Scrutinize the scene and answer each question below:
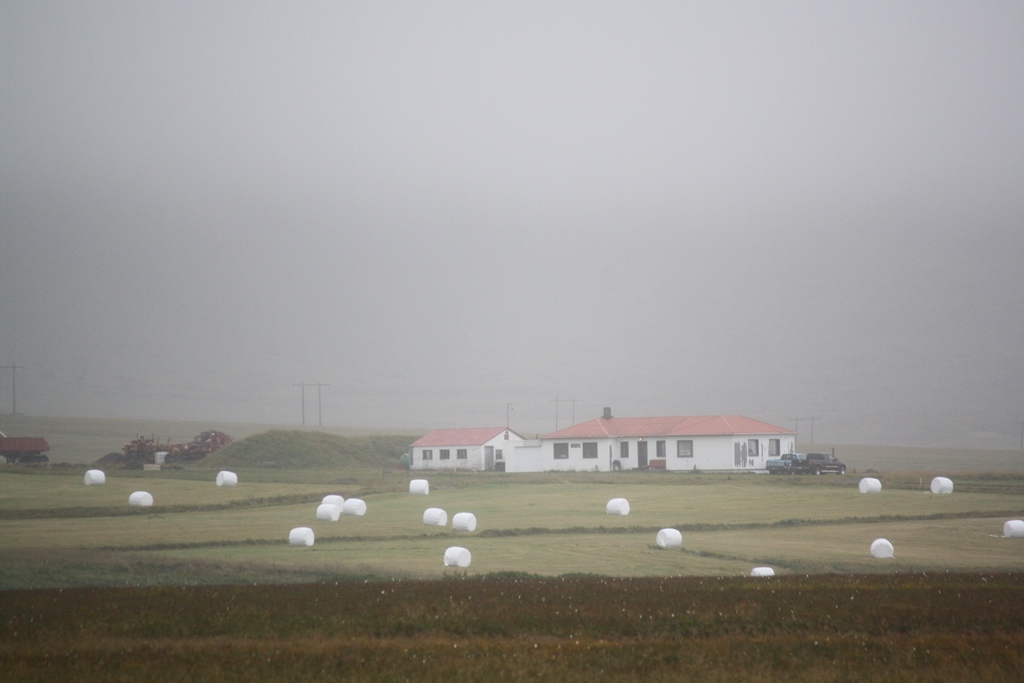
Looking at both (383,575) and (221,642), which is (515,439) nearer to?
(383,575)

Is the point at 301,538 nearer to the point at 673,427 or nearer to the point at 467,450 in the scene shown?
the point at 673,427

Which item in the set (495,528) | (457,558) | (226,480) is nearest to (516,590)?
(457,558)

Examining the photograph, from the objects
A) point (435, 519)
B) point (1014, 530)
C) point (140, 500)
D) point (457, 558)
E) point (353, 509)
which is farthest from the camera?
point (140, 500)

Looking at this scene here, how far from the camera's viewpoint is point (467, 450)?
73.4m

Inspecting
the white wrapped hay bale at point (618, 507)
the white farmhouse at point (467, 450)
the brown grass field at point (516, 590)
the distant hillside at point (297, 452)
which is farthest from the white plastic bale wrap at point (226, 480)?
the white farmhouse at point (467, 450)

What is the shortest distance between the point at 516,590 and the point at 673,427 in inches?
1991

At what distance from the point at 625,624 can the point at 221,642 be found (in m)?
5.81

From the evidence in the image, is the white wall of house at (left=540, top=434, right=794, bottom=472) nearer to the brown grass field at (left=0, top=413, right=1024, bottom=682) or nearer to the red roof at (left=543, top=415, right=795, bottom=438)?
the red roof at (left=543, top=415, right=795, bottom=438)

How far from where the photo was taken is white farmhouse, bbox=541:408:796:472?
64062 millimetres

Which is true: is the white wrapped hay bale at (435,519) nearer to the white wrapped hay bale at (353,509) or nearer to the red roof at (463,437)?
the white wrapped hay bale at (353,509)

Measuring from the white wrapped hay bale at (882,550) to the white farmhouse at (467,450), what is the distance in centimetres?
4497

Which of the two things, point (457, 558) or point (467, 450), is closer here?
point (457, 558)

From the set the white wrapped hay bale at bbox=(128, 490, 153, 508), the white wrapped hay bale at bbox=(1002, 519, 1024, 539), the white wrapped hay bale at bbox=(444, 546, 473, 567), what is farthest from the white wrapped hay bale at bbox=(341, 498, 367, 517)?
the white wrapped hay bale at bbox=(1002, 519, 1024, 539)

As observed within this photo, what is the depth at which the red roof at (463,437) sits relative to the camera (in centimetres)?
7400
